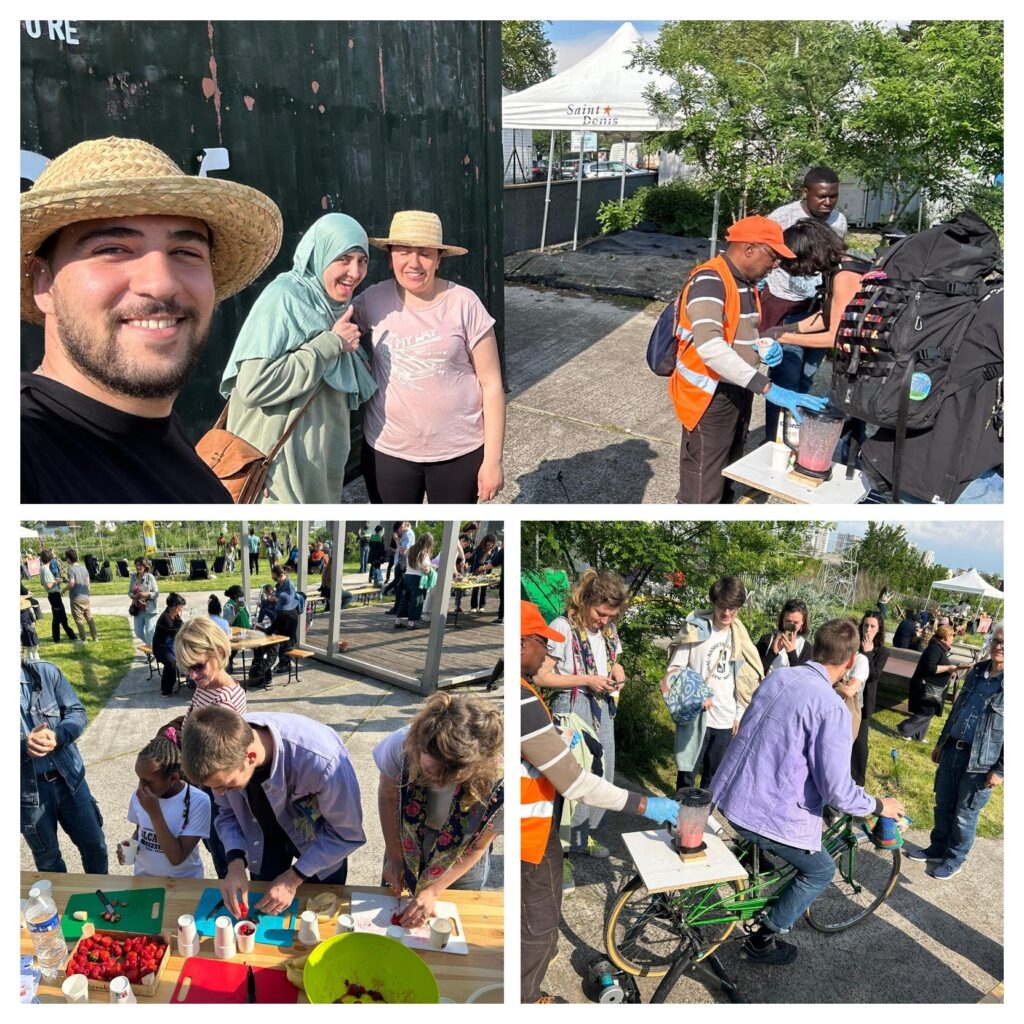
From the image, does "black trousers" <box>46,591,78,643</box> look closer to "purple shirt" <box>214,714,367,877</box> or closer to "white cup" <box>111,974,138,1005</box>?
"purple shirt" <box>214,714,367,877</box>

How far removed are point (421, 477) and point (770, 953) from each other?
6.58ft

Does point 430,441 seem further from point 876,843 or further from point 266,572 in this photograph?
point 876,843

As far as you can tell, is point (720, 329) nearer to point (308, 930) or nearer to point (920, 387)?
point (920, 387)

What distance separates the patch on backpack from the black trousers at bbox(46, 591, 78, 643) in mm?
2674

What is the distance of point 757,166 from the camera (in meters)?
6.93

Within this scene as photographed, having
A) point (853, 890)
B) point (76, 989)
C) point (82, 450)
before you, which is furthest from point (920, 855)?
point (82, 450)

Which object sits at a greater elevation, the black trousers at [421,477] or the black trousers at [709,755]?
the black trousers at [421,477]

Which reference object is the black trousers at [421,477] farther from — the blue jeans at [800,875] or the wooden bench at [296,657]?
the blue jeans at [800,875]

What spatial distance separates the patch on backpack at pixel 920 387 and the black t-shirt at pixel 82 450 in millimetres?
2330

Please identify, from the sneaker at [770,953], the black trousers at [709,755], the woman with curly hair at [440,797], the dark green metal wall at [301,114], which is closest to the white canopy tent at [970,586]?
the black trousers at [709,755]

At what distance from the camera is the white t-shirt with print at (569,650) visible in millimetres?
2639

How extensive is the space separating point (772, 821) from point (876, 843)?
0.41m

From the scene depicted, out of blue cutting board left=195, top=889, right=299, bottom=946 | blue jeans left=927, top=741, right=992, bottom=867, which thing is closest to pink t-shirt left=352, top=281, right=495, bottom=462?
blue cutting board left=195, top=889, right=299, bottom=946

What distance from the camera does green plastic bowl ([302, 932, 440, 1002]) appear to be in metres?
2.15
